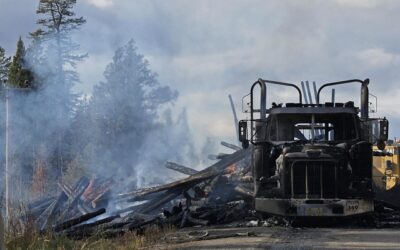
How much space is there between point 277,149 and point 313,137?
0.91 m

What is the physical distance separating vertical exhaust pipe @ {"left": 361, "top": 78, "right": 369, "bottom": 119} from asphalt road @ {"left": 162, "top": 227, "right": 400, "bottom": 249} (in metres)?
2.88

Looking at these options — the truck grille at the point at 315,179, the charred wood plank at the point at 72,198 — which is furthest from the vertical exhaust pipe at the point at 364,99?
the charred wood plank at the point at 72,198

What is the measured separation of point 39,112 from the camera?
2259cm

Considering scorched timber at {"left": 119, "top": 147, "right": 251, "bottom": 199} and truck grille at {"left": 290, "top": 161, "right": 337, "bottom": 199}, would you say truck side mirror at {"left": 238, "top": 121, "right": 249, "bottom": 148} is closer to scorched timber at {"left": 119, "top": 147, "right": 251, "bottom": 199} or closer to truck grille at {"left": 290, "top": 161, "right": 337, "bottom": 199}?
truck grille at {"left": 290, "top": 161, "right": 337, "bottom": 199}

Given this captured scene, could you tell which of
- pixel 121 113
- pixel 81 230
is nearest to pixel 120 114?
pixel 121 113

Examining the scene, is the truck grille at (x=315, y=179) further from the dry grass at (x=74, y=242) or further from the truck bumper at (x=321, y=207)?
the dry grass at (x=74, y=242)

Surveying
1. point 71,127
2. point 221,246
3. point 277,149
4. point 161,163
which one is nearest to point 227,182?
point 277,149

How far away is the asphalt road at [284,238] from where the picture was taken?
11305 mm

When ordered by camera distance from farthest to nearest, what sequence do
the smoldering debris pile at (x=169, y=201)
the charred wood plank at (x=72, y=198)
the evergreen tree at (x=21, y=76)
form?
the evergreen tree at (x=21, y=76) < the charred wood plank at (x=72, y=198) < the smoldering debris pile at (x=169, y=201)

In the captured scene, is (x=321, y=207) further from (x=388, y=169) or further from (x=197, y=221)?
(x=388, y=169)

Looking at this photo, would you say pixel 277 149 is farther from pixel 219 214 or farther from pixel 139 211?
pixel 139 211

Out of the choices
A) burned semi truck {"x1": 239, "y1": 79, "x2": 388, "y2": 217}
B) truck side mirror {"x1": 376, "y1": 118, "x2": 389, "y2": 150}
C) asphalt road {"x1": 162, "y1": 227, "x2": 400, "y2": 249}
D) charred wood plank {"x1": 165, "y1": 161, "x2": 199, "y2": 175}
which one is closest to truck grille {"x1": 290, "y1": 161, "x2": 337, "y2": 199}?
burned semi truck {"x1": 239, "y1": 79, "x2": 388, "y2": 217}

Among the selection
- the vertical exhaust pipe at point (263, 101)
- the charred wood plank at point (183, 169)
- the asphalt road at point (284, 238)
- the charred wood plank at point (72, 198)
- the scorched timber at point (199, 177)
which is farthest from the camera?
the charred wood plank at point (183, 169)

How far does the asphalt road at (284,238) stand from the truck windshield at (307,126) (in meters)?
2.27
